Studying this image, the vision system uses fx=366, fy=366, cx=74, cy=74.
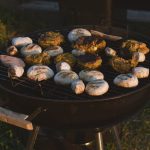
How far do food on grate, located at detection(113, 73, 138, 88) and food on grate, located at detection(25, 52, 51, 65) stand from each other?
0.51 m

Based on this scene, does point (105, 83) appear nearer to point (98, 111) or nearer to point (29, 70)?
point (98, 111)

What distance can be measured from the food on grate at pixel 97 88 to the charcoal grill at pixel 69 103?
29 millimetres

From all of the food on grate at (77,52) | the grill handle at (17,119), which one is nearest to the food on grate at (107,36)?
the food on grate at (77,52)

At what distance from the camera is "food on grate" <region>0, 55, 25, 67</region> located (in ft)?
7.88

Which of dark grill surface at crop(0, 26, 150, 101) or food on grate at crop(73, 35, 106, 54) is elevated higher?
food on grate at crop(73, 35, 106, 54)

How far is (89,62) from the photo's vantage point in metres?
2.33

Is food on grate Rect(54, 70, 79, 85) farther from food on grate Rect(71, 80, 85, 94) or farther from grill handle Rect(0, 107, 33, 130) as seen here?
grill handle Rect(0, 107, 33, 130)

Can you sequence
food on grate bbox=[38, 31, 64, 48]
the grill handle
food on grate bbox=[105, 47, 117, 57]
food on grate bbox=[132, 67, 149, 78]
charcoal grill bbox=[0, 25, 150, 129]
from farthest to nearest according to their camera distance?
1. food on grate bbox=[38, 31, 64, 48]
2. food on grate bbox=[105, 47, 117, 57]
3. food on grate bbox=[132, 67, 149, 78]
4. charcoal grill bbox=[0, 25, 150, 129]
5. the grill handle

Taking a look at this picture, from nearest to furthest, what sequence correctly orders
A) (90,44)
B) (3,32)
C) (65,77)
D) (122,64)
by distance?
(65,77) → (122,64) → (90,44) → (3,32)

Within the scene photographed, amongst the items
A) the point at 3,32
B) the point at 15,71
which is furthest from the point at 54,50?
the point at 3,32

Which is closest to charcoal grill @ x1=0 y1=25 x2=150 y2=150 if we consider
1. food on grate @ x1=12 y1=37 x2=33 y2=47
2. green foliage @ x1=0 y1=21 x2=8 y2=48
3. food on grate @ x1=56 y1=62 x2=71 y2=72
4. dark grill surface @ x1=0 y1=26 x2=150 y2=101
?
dark grill surface @ x1=0 y1=26 x2=150 y2=101

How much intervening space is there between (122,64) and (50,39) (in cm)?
60

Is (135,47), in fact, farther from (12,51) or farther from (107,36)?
(12,51)

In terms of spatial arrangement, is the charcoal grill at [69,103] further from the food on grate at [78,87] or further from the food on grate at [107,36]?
the food on grate at [107,36]
